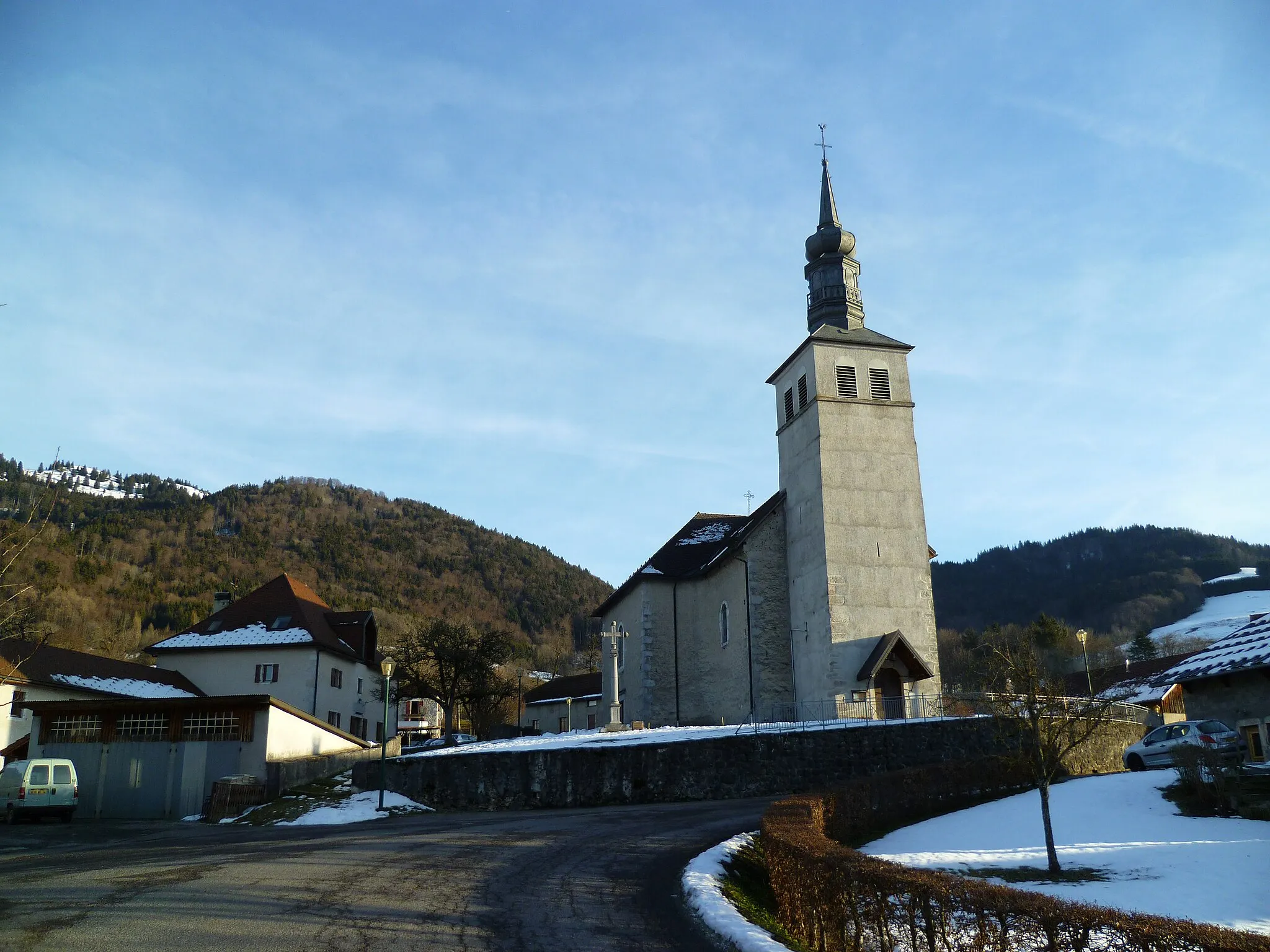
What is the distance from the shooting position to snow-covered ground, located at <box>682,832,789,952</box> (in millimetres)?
9094

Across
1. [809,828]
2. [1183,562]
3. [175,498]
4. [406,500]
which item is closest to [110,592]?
[175,498]

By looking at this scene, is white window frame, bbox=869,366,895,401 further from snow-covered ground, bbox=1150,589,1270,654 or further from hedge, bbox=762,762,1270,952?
snow-covered ground, bbox=1150,589,1270,654

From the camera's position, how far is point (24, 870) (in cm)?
1376

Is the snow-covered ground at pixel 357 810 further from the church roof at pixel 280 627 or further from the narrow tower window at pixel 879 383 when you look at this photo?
the narrow tower window at pixel 879 383

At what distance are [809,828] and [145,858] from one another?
10307 millimetres

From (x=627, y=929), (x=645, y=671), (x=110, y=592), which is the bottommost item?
(x=627, y=929)

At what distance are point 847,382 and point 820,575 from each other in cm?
813

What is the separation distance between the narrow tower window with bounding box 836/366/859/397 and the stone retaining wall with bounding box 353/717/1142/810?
50.8ft

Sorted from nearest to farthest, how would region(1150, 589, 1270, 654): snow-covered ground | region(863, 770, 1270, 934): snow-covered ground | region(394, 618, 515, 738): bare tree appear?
region(863, 770, 1270, 934): snow-covered ground → region(394, 618, 515, 738): bare tree → region(1150, 589, 1270, 654): snow-covered ground

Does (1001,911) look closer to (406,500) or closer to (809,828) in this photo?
(809,828)

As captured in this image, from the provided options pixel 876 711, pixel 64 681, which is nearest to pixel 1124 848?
pixel 876 711

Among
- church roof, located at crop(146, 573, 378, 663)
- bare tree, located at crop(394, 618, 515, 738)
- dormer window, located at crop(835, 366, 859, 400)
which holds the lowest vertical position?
bare tree, located at crop(394, 618, 515, 738)

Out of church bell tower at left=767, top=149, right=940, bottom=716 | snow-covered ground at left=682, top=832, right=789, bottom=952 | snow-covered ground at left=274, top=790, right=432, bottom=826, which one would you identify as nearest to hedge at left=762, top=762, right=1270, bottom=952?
snow-covered ground at left=682, top=832, right=789, bottom=952

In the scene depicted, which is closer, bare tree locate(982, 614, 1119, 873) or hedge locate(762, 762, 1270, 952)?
hedge locate(762, 762, 1270, 952)
